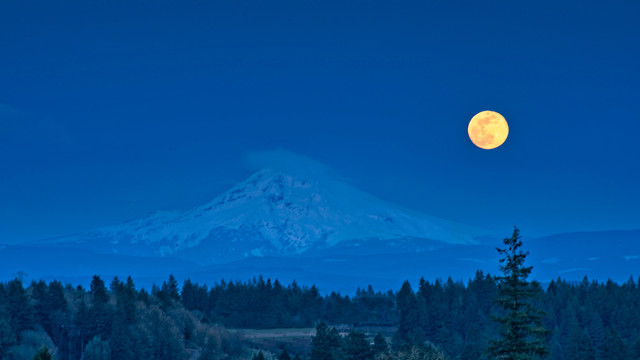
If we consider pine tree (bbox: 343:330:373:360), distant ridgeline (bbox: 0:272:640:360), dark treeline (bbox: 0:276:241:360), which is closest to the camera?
pine tree (bbox: 343:330:373:360)

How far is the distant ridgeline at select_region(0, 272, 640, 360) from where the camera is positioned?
119625mm

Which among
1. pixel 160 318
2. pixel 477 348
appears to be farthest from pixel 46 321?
pixel 477 348

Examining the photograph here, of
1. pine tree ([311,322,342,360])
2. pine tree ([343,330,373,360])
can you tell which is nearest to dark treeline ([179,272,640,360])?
pine tree ([311,322,342,360])

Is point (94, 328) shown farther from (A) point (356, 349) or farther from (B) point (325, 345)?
(A) point (356, 349)

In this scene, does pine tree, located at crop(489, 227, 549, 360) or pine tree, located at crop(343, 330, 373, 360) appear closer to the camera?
pine tree, located at crop(489, 227, 549, 360)

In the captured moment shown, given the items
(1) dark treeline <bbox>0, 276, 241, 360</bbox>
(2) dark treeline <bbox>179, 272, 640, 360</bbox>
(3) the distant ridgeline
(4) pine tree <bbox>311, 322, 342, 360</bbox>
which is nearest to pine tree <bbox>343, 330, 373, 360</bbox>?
(3) the distant ridgeline

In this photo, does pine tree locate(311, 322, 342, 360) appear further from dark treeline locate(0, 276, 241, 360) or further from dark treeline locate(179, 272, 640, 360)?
dark treeline locate(0, 276, 241, 360)

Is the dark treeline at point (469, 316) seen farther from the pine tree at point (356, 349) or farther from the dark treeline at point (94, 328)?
the dark treeline at point (94, 328)

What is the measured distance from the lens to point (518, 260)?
156ft

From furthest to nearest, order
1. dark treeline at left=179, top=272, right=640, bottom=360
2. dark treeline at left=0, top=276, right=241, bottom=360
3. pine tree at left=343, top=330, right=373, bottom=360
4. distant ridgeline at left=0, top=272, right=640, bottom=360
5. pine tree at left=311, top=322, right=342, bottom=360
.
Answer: dark treeline at left=179, top=272, right=640, bottom=360
distant ridgeline at left=0, top=272, right=640, bottom=360
dark treeline at left=0, top=276, right=241, bottom=360
pine tree at left=311, top=322, right=342, bottom=360
pine tree at left=343, top=330, right=373, bottom=360

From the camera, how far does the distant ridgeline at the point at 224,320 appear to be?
11962 centimetres

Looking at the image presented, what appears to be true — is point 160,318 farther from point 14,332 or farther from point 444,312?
point 444,312

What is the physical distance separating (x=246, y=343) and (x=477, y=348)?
4146 centimetres

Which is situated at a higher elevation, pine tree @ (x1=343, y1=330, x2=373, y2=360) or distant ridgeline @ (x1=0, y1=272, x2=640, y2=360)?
distant ridgeline @ (x1=0, y1=272, x2=640, y2=360)
